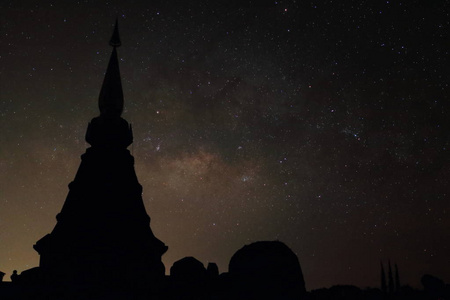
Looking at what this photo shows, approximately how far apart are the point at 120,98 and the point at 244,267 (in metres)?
17.6

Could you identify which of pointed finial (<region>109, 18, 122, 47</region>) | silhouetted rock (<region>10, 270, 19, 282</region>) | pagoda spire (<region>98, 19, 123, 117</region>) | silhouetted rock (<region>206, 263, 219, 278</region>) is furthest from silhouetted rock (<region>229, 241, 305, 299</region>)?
pointed finial (<region>109, 18, 122, 47</region>)

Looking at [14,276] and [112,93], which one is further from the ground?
[112,93]

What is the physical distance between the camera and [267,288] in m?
19.5

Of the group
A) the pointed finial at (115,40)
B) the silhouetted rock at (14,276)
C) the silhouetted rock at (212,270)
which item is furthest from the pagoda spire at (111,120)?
the silhouetted rock at (212,270)

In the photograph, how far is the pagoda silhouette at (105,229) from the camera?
25719 mm

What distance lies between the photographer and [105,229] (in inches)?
1073

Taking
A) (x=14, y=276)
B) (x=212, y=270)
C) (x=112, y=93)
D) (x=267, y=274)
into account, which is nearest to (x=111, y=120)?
(x=112, y=93)

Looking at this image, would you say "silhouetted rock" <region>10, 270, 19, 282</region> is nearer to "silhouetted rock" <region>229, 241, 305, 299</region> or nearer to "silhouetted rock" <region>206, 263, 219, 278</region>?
"silhouetted rock" <region>206, 263, 219, 278</region>

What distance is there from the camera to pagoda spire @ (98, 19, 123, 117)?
106 ft

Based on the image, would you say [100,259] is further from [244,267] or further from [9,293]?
[244,267]

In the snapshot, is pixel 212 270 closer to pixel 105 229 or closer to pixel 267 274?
pixel 267 274

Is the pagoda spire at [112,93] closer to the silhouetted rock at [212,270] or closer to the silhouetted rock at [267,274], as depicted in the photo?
the silhouetted rock at [212,270]

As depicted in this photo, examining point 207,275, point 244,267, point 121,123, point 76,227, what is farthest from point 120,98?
point 244,267

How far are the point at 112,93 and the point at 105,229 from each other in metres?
10.5
